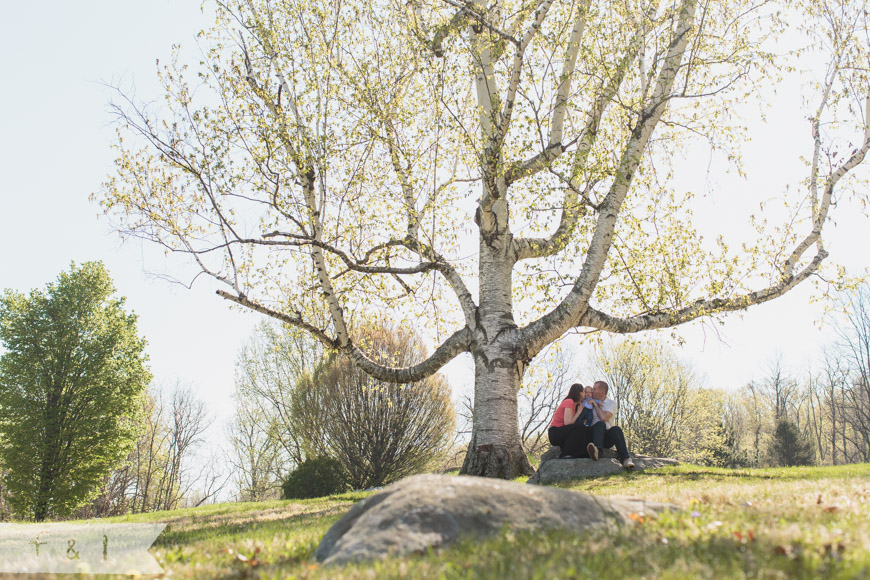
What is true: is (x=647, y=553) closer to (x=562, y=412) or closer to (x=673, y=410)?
(x=562, y=412)

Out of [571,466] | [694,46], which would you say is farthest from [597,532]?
[694,46]

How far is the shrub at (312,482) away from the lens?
1723 cm

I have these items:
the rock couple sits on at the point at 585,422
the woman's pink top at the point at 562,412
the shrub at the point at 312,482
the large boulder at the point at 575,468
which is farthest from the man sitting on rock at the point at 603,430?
the shrub at the point at 312,482

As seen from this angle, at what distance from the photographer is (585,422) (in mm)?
9828

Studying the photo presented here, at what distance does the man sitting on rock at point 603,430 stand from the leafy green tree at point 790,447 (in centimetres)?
2432

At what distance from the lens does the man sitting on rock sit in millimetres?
9414

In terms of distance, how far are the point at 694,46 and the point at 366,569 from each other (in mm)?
9959

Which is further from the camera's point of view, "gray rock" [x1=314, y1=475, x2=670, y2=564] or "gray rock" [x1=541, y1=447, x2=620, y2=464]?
"gray rock" [x1=541, y1=447, x2=620, y2=464]

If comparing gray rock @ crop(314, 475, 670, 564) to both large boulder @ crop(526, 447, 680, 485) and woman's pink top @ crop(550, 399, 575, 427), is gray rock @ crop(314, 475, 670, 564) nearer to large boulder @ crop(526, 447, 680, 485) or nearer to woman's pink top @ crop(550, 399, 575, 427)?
large boulder @ crop(526, 447, 680, 485)

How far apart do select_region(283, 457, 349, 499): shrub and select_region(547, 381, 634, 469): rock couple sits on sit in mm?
9658

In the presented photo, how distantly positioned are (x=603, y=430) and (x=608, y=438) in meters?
0.22

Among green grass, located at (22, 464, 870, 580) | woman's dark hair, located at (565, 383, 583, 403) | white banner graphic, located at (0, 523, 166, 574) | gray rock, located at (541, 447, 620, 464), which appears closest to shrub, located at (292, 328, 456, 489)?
gray rock, located at (541, 447, 620, 464)

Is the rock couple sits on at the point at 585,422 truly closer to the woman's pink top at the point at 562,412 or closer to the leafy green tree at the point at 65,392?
the woman's pink top at the point at 562,412

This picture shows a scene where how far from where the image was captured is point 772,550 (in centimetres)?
289
